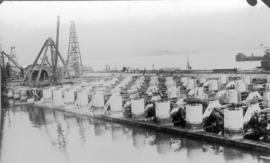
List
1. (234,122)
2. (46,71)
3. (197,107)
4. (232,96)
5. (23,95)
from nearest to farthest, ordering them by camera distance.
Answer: (234,122) → (197,107) → (232,96) → (23,95) → (46,71)

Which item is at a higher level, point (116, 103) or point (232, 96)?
point (232, 96)

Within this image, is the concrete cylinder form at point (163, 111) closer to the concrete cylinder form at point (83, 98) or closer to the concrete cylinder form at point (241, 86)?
the concrete cylinder form at point (241, 86)

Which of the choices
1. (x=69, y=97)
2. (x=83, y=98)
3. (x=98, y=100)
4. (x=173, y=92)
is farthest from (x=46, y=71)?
(x=173, y=92)

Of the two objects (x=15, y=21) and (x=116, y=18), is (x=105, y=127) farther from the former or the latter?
(x=15, y=21)

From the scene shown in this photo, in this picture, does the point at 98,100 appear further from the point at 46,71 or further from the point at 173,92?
the point at 46,71

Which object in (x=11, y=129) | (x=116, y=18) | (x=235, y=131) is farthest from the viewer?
(x=11, y=129)

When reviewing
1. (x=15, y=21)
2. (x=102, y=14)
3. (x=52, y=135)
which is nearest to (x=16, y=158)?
(x=52, y=135)
